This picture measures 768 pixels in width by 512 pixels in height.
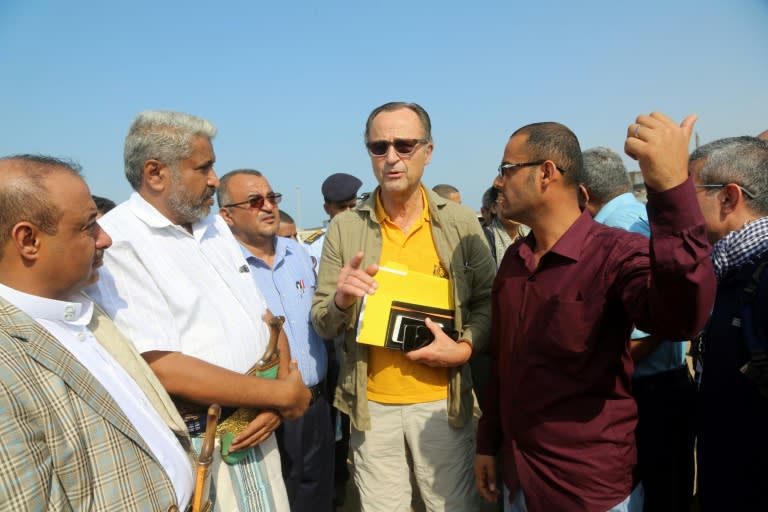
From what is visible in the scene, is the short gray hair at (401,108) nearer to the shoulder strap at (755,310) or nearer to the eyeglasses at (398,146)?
the eyeglasses at (398,146)

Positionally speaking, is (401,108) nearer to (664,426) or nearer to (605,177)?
(605,177)

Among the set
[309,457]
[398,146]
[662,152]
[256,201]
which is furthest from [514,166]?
[309,457]

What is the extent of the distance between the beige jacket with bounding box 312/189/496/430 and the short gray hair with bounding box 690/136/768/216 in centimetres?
119

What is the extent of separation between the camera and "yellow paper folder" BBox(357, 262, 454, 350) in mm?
2344

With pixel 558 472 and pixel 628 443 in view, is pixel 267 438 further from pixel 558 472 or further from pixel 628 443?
pixel 628 443

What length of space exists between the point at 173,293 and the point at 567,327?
1664 mm

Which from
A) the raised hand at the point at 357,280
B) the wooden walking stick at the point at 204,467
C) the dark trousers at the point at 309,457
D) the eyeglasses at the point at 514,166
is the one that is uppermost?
the eyeglasses at the point at 514,166

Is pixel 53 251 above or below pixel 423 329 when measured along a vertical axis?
above

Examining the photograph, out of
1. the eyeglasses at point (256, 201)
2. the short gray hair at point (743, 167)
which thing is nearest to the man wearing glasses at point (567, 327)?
the short gray hair at point (743, 167)

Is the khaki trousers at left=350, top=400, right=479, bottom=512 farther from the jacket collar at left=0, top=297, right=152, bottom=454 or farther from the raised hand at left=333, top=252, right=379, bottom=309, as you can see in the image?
the jacket collar at left=0, top=297, right=152, bottom=454

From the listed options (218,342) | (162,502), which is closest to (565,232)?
(218,342)

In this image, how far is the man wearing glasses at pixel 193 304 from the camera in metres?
1.88

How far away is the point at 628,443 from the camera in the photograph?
6.00 ft

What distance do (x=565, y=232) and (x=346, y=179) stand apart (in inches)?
174
